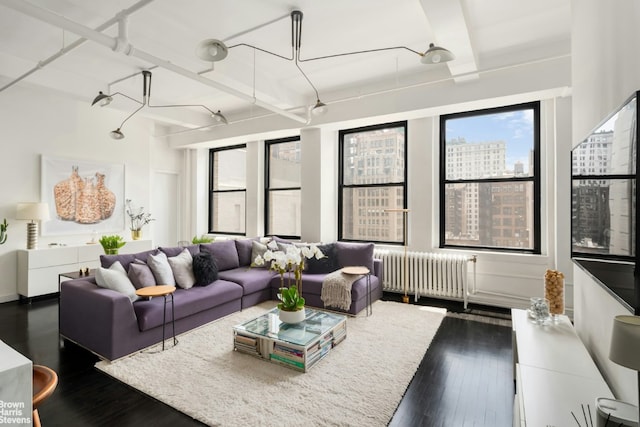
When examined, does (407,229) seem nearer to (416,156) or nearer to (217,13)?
(416,156)

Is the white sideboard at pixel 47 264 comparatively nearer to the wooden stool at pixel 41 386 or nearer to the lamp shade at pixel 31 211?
the lamp shade at pixel 31 211

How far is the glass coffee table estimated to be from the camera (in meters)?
2.85

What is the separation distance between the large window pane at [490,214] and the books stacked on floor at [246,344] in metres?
3.48

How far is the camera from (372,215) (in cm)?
588

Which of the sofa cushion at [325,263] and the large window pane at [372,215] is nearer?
the sofa cushion at [325,263]

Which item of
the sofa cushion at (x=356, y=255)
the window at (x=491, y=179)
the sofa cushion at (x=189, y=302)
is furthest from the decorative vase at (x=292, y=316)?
the window at (x=491, y=179)

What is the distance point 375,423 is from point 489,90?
4.18 metres

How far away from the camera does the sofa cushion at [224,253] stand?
4926 mm

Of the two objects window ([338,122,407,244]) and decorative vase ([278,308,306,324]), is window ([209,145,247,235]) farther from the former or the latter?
decorative vase ([278,308,306,324])

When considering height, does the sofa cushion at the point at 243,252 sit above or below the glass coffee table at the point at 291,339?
above

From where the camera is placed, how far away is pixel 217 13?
3.25 metres

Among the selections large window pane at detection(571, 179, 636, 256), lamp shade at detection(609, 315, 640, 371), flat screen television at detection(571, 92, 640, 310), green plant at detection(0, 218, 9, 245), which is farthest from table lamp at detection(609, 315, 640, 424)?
green plant at detection(0, 218, 9, 245)

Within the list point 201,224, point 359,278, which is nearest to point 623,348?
point 359,278

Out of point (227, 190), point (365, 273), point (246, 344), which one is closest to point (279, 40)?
point (365, 273)
